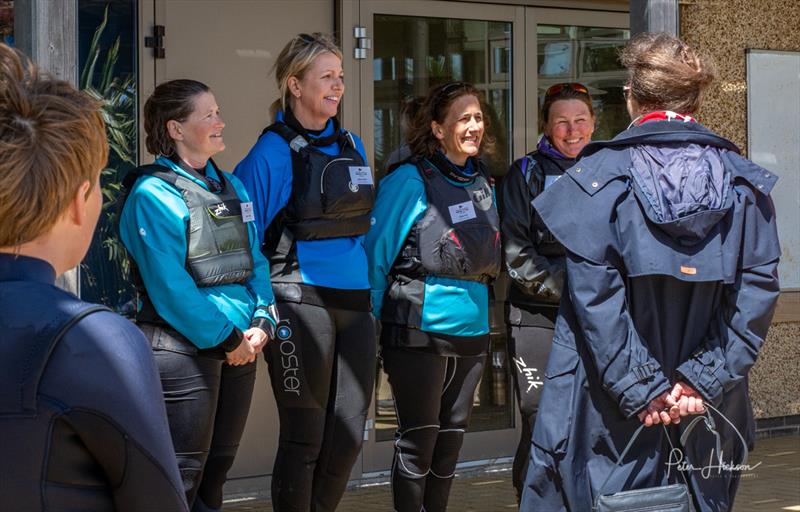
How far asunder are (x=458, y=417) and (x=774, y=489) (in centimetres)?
228

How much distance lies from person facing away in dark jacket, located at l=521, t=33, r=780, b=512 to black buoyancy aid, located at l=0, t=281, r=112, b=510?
1944 mm

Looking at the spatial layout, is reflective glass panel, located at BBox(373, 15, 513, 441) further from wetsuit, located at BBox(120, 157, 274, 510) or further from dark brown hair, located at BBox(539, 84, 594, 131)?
wetsuit, located at BBox(120, 157, 274, 510)

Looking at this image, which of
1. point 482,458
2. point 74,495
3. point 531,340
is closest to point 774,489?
point 482,458

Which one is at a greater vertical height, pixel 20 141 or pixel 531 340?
pixel 20 141

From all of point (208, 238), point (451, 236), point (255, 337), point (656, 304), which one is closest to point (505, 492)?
point (451, 236)

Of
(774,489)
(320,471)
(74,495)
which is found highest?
(74,495)

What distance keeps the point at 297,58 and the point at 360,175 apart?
526mm

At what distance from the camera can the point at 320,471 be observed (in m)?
4.46

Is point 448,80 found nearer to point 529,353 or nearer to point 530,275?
point 530,275

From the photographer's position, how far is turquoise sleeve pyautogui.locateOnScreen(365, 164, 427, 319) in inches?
184

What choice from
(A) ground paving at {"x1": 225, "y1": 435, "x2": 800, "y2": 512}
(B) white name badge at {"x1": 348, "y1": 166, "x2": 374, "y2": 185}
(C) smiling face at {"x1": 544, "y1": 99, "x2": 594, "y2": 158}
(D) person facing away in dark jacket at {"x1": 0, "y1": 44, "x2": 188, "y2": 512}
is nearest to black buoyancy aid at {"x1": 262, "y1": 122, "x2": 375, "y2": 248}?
(B) white name badge at {"x1": 348, "y1": 166, "x2": 374, "y2": 185}

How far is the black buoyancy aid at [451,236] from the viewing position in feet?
15.2

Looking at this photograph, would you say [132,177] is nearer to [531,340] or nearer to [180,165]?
[180,165]

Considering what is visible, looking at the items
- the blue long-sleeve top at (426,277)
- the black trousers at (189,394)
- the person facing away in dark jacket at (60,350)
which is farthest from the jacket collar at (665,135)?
the person facing away in dark jacket at (60,350)
